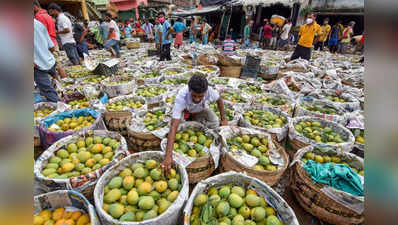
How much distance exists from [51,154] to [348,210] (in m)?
3.73

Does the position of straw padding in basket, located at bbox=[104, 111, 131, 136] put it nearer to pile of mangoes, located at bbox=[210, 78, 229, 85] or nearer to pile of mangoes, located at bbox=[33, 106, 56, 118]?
pile of mangoes, located at bbox=[33, 106, 56, 118]

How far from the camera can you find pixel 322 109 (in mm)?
3961

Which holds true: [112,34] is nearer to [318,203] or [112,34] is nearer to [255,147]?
[255,147]

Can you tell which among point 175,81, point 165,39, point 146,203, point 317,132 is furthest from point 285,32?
point 146,203

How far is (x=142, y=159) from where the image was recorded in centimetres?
250

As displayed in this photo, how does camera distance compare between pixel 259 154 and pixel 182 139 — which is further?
pixel 182 139

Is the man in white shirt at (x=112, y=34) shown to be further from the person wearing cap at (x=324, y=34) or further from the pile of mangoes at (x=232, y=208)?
the person wearing cap at (x=324, y=34)

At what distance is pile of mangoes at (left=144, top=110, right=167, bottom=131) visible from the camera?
3231 mm

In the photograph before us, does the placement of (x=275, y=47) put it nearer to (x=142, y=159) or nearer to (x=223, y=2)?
(x=223, y=2)

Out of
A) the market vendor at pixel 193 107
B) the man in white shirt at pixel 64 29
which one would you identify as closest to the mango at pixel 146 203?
the market vendor at pixel 193 107

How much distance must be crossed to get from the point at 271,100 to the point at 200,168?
271 centimetres

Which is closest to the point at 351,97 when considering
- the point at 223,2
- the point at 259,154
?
the point at 259,154

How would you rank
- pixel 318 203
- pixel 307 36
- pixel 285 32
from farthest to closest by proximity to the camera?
pixel 285 32
pixel 307 36
pixel 318 203
